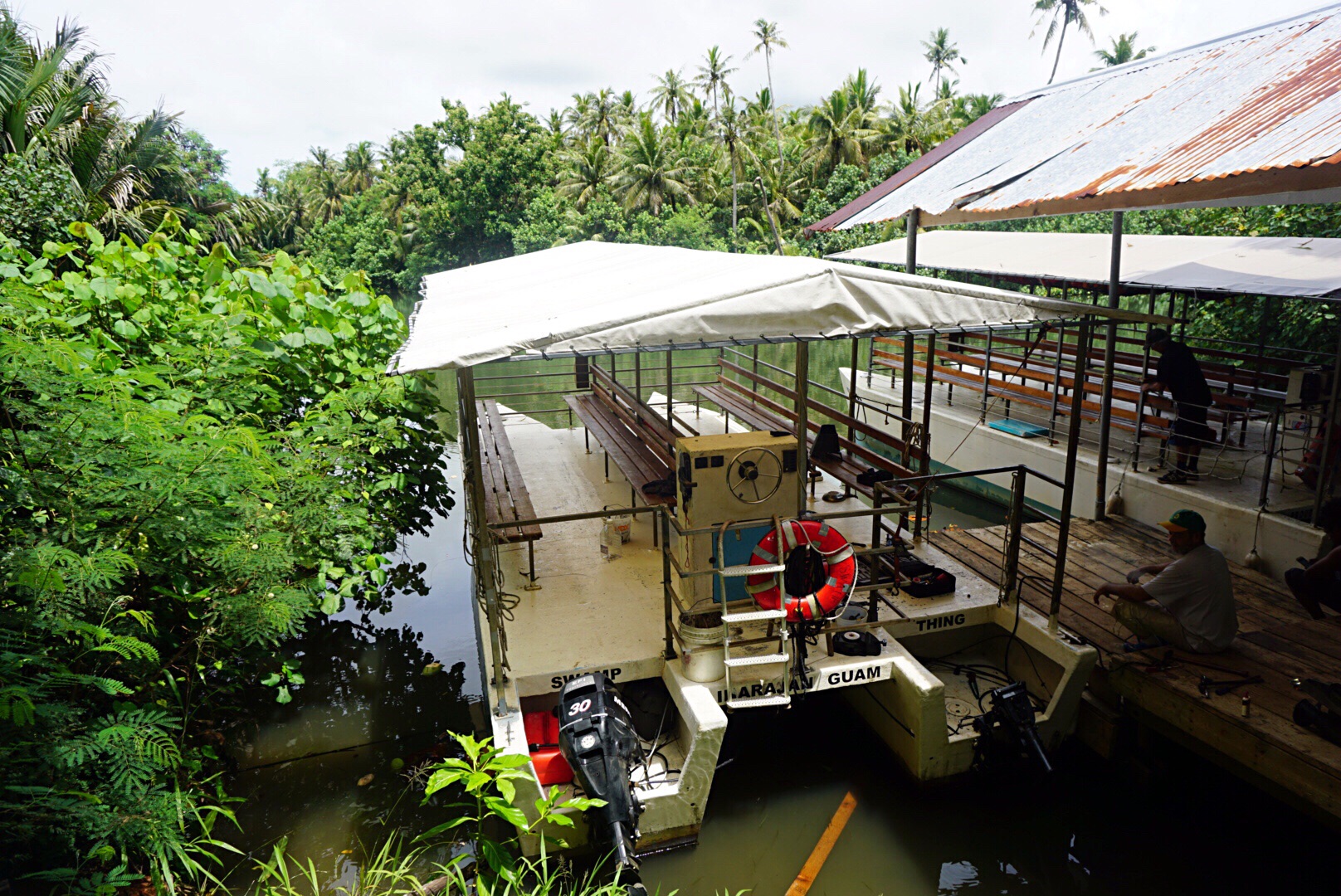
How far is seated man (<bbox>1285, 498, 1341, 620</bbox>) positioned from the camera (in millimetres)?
5504

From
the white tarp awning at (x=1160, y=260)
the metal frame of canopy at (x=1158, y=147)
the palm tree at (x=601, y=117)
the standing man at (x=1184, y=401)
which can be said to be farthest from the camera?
the palm tree at (x=601, y=117)

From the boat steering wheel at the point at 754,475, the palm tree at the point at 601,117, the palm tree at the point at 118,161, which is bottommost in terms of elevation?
the boat steering wheel at the point at 754,475

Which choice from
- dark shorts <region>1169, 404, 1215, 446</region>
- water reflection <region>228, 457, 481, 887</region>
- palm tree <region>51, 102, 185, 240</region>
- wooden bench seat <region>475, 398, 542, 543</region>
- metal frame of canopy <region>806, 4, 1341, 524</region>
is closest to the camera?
metal frame of canopy <region>806, 4, 1341, 524</region>

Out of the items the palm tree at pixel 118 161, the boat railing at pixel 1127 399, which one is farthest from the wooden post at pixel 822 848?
the palm tree at pixel 118 161

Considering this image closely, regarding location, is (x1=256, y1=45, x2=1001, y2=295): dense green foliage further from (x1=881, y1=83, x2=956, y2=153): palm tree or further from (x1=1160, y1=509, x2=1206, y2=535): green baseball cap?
(x1=1160, y1=509, x2=1206, y2=535): green baseball cap

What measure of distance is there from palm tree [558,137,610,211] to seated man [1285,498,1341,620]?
3600 centimetres

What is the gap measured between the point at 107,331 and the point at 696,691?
4.53m

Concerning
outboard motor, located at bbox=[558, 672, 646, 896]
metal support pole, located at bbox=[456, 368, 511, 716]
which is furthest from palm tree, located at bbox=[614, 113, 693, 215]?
outboard motor, located at bbox=[558, 672, 646, 896]

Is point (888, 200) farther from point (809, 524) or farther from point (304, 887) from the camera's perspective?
point (304, 887)

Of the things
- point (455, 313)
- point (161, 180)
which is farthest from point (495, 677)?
point (161, 180)

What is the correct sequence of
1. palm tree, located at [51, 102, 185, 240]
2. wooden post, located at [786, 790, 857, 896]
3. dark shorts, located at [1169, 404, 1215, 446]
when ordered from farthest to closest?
palm tree, located at [51, 102, 185, 240] < dark shorts, located at [1169, 404, 1215, 446] < wooden post, located at [786, 790, 857, 896]

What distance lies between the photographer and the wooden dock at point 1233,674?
4430 millimetres

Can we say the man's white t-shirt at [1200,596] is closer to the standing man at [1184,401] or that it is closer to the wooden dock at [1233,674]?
the wooden dock at [1233,674]

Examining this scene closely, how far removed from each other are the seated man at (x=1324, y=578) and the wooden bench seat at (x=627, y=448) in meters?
4.63
